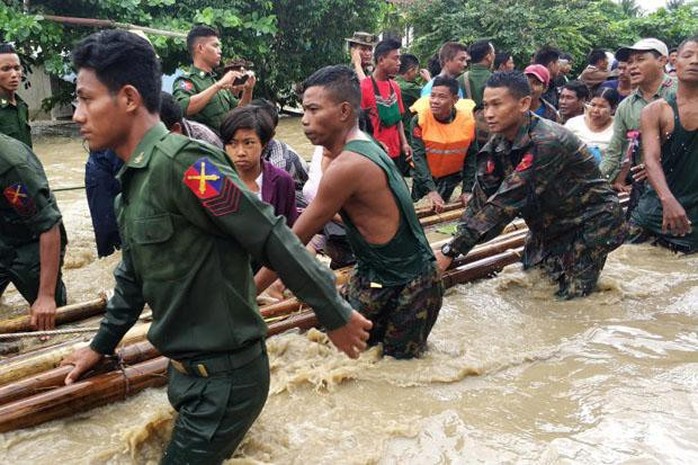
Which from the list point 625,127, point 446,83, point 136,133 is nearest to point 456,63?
point 446,83

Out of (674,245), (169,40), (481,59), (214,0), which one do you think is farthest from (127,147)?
(214,0)

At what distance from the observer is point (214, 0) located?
12.8 m

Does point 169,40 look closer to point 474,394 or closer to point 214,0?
point 214,0

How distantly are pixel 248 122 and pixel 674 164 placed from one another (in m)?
3.73

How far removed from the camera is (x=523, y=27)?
15820mm

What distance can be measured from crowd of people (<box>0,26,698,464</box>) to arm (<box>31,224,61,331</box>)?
1 cm

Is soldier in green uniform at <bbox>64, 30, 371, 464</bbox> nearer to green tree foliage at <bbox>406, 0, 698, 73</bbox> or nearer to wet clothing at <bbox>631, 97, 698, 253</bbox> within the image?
wet clothing at <bbox>631, 97, 698, 253</bbox>

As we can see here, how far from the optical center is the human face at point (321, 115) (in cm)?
314

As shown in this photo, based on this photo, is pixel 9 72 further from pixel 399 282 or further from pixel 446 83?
pixel 446 83

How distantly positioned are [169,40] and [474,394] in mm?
10565

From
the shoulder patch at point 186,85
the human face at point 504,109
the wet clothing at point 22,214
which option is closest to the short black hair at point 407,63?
the shoulder patch at point 186,85

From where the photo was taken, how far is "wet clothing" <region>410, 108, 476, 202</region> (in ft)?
22.0

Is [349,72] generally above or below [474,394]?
above

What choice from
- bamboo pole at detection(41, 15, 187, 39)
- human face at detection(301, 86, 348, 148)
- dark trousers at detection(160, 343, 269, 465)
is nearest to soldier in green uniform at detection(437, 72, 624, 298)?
human face at detection(301, 86, 348, 148)
